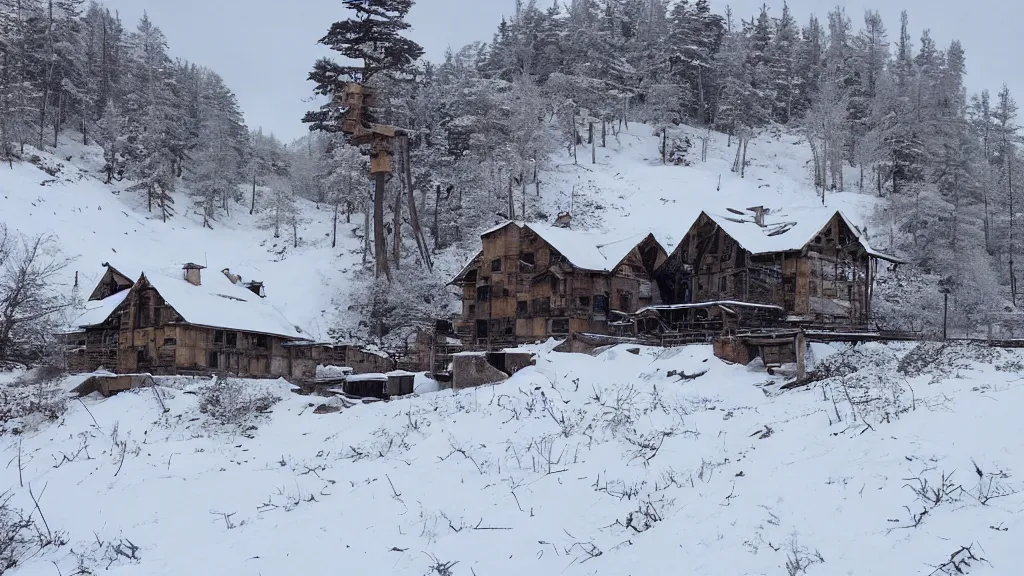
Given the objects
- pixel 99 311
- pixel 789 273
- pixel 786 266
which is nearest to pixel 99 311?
pixel 99 311

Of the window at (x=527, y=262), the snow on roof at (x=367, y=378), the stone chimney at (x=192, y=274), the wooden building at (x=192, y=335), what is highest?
the window at (x=527, y=262)

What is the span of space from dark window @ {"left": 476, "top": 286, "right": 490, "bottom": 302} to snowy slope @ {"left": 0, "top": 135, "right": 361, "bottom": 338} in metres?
11.7

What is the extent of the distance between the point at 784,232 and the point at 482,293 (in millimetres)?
18365

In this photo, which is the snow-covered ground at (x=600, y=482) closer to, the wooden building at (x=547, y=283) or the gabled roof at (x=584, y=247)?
the wooden building at (x=547, y=283)

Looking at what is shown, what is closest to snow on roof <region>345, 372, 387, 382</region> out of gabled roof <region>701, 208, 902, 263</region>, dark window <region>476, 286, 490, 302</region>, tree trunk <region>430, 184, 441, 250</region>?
dark window <region>476, 286, 490, 302</region>

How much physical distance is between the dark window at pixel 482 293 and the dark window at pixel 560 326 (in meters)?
5.21

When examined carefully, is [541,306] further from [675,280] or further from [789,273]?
[789,273]

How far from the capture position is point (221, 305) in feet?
146

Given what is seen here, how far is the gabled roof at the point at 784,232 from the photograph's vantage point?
43.7 m

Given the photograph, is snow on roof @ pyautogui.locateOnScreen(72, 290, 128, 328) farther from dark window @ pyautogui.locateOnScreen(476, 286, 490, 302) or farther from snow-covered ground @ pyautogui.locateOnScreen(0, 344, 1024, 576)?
dark window @ pyautogui.locateOnScreen(476, 286, 490, 302)

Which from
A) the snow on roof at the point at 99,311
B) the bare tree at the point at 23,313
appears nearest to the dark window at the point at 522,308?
the snow on roof at the point at 99,311

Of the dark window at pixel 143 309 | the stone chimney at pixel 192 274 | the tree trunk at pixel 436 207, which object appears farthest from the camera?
the tree trunk at pixel 436 207

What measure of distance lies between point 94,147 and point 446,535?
74775 mm

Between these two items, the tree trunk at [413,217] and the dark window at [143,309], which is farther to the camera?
the tree trunk at [413,217]
